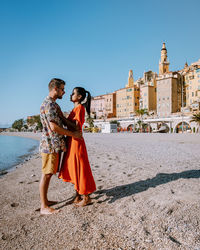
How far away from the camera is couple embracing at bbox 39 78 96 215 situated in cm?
292

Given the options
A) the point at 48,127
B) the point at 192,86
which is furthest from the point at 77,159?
the point at 192,86

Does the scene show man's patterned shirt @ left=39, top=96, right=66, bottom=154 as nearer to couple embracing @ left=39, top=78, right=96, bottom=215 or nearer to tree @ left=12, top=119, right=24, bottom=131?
couple embracing @ left=39, top=78, right=96, bottom=215

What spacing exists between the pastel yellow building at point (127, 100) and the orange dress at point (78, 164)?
74558mm

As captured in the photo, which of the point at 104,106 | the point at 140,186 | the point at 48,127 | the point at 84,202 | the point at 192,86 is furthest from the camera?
the point at 104,106

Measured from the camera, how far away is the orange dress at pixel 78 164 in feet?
10.0

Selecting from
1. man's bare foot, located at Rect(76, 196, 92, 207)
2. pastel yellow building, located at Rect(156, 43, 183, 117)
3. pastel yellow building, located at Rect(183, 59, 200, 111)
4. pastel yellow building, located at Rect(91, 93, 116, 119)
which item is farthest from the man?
pastel yellow building, located at Rect(91, 93, 116, 119)

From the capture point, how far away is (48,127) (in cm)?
295

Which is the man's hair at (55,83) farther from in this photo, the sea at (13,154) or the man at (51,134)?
the sea at (13,154)

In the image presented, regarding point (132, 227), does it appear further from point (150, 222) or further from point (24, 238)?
point (24, 238)

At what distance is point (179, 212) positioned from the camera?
2754 mm

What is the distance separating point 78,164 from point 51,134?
1.93 feet

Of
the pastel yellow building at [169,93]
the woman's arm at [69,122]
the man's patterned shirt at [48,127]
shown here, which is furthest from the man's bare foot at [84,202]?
the pastel yellow building at [169,93]

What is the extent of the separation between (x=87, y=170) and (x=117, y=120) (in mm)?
66054

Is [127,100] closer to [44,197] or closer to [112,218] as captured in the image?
[44,197]
